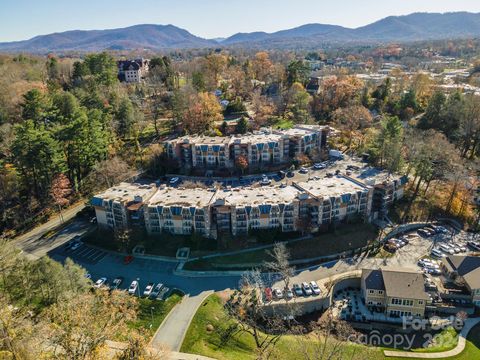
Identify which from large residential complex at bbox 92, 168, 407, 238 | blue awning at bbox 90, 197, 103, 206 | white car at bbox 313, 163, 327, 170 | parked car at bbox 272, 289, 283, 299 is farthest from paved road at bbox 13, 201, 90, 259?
white car at bbox 313, 163, 327, 170

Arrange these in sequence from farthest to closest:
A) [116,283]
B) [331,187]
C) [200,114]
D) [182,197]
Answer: [200,114] < [331,187] < [182,197] < [116,283]

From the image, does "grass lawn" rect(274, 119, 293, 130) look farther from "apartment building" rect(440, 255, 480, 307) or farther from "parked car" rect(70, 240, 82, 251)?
"parked car" rect(70, 240, 82, 251)

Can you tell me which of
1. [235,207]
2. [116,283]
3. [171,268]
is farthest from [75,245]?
[235,207]

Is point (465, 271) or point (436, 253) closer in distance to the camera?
point (465, 271)

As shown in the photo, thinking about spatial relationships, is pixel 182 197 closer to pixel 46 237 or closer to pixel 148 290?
pixel 148 290

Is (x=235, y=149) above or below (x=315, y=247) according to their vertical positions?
above

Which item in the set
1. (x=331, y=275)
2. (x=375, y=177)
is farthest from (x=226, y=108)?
(x=331, y=275)

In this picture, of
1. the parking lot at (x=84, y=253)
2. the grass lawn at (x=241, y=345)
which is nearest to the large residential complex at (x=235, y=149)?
the parking lot at (x=84, y=253)
